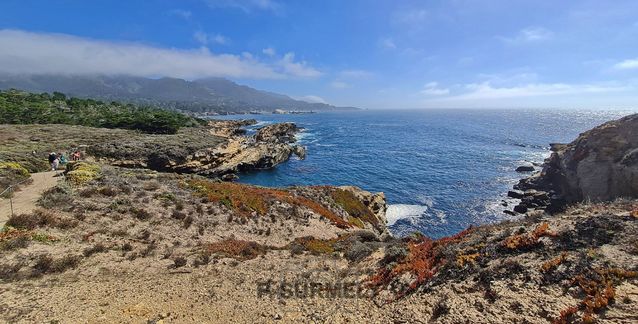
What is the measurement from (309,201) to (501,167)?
58.0 meters

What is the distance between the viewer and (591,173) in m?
42.9

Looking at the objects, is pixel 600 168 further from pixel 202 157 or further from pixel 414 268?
pixel 202 157

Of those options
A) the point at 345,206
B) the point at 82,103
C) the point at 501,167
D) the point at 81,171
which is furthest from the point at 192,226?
the point at 82,103

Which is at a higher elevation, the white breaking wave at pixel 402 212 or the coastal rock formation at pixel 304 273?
the coastal rock formation at pixel 304 273

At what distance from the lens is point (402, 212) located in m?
46.6

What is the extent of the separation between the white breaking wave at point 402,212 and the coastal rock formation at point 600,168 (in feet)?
57.6

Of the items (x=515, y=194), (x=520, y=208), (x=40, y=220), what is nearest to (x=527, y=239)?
(x=40, y=220)

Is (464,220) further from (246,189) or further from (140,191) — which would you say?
(140,191)

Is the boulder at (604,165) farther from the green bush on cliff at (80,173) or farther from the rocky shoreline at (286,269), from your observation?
the green bush on cliff at (80,173)

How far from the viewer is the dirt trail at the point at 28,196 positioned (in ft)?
61.5

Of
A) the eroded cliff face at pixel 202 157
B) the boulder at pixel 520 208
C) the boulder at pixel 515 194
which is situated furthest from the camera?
the eroded cliff face at pixel 202 157

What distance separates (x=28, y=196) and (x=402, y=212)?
40.9 metres

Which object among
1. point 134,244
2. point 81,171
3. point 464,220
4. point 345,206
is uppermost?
point 81,171

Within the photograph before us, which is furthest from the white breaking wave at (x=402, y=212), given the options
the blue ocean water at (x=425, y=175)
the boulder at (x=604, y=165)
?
the boulder at (x=604, y=165)
